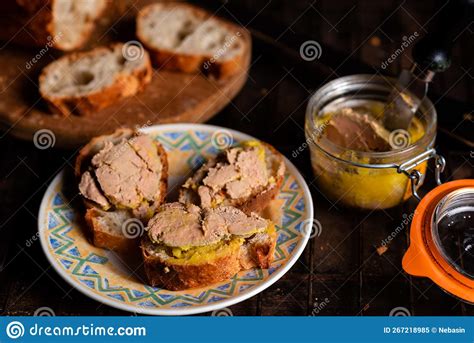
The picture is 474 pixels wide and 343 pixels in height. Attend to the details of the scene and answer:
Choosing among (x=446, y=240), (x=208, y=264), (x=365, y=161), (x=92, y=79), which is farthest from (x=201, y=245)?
(x=92, y=79)

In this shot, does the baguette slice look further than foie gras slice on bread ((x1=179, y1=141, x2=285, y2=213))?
No

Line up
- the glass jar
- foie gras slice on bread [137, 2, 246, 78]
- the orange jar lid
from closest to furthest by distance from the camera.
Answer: the orange jar lid
the glass jar
foie gras slice on bread [137, 2, 246, 78]

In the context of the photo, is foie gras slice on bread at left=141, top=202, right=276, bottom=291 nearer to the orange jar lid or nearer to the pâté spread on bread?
the pâté spread on bread

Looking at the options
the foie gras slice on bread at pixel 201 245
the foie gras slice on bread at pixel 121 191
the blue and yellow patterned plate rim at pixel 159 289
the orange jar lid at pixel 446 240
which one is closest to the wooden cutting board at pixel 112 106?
the blue and yellow patterned plate rim at pixel 159 289

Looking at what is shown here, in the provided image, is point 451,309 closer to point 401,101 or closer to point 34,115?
point 401,101

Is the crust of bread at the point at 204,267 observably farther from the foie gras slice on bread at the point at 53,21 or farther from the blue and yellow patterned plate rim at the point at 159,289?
the foie gras slice on bread at the point at 53,21

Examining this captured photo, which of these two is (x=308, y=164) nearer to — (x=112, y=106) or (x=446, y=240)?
(x=446, y=240)

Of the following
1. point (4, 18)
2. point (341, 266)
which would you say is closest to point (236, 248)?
point (341, 266)

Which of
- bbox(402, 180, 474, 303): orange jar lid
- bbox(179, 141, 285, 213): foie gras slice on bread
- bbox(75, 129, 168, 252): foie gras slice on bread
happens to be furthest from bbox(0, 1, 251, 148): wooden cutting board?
bbox(402, 180, 474, 303): orange jar lid
